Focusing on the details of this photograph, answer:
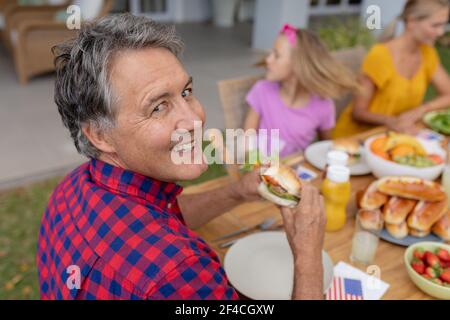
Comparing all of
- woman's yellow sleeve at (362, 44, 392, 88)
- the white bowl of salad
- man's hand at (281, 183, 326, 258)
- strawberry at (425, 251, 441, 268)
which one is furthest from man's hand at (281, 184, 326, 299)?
woman's yellow sleeve at (362, 44, 392, 88)

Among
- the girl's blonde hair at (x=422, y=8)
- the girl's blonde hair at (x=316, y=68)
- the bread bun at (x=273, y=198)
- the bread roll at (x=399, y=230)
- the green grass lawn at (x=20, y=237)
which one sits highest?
the girl's blonde hair at (x=422, y=8)

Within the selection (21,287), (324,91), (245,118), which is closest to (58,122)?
(21,287)

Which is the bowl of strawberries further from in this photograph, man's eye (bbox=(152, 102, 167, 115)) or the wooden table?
man's eye (bbox=(152, 102, 167, 115))

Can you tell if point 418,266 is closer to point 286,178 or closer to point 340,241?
point 340,241

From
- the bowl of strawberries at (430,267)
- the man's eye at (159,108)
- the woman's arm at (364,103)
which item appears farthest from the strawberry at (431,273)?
the woman's arm at (364,103)

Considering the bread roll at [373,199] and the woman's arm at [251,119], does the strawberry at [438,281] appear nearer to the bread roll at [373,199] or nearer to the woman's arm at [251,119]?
the bread roll at [373,199]

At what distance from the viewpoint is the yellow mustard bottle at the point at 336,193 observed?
1.58 meters

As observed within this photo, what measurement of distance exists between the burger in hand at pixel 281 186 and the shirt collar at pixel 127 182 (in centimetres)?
40

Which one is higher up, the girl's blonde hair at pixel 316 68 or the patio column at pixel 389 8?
the girl's blonde hair at pixel 316 68

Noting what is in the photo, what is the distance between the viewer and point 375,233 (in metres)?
1.49

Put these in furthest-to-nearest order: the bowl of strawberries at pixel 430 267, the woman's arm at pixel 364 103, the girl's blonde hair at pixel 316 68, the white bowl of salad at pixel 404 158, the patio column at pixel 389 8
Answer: the patio column at pixel 389 8 < the woman's arm at pixel 364 103 < the girl's blonde hair at pixel 316 68 < the white bowl of salad at pixel 404 158 < the bowl of strawberries at pixel 430 267

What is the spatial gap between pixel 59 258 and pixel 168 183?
34 cm

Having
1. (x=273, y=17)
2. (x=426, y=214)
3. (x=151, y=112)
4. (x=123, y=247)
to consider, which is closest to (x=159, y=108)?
(x=151, y=112)

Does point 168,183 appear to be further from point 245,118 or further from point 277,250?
point 245,118
